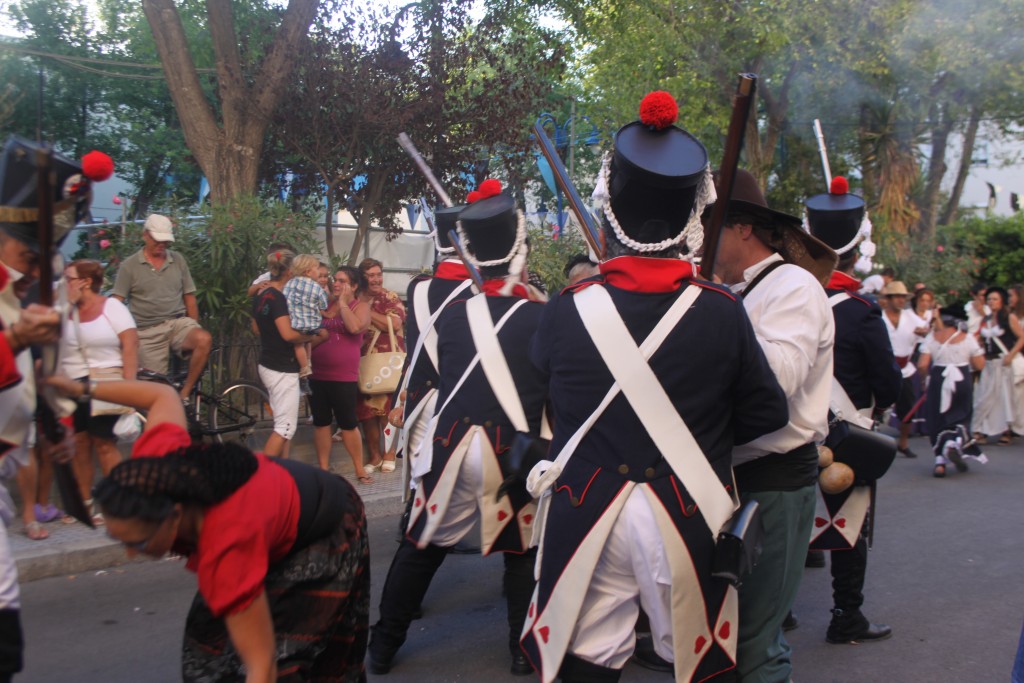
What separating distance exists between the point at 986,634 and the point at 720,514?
2.98 m

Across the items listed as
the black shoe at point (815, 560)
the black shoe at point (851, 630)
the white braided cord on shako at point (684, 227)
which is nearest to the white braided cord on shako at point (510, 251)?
the white braided cord on shako at point (684, 227)

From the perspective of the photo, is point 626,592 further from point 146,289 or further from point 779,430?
point 146,289

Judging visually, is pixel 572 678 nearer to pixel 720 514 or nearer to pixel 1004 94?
pixel 720 514

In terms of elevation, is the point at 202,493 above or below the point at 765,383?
below

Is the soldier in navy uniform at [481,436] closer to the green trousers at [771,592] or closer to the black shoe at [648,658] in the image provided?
the black shoe at [648,658]

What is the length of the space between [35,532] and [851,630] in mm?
4863

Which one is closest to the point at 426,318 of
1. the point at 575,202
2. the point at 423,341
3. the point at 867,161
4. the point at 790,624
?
the point at 423,341

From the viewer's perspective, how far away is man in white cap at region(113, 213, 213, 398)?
25.1 feet

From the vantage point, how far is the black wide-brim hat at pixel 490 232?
4414 mm

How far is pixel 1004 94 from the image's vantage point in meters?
19.6

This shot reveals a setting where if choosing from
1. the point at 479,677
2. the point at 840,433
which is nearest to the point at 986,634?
the point at 840,433

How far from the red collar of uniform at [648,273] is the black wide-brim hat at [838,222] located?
213cm

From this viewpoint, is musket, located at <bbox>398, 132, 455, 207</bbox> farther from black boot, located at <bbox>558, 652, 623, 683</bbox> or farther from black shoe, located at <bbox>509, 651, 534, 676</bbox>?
black boot, located at <bbox>558, 652, 623, 683</bbox>

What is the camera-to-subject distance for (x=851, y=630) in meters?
4.83
